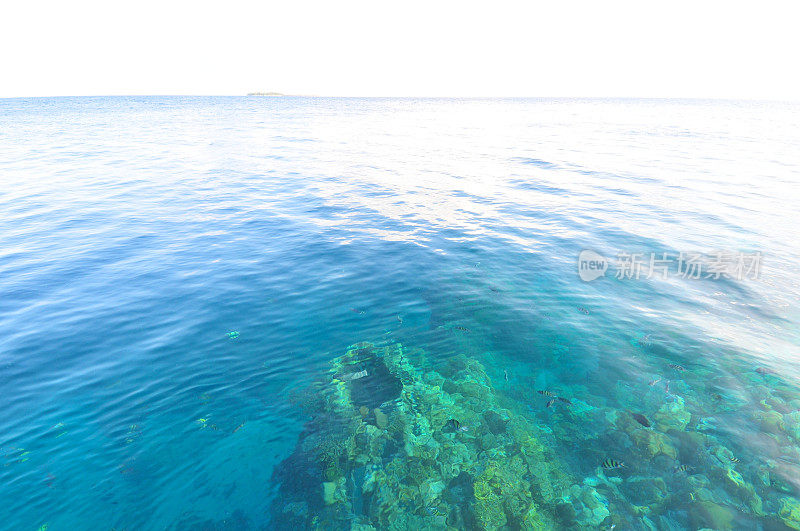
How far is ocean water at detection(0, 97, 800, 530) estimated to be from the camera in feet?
28.5

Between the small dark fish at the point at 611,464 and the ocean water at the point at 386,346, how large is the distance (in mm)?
75

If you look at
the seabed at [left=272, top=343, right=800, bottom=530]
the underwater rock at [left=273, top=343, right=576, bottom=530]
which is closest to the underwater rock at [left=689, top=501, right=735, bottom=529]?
the seabed at [left=272, top=343, right=800, bottom=530]

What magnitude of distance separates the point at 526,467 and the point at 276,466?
6948 mm

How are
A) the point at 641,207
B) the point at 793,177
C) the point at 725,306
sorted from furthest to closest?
the point at 793,177 → the point at 641,207 → the point at 725,306

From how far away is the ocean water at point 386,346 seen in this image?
867cm

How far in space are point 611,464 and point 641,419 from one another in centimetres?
236

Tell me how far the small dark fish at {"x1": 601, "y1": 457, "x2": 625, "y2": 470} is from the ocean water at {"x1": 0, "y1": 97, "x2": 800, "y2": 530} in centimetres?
8

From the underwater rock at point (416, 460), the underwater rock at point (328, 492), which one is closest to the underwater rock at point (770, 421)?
the underwater rock at point (416, 460)

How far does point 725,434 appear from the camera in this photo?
10.1 m

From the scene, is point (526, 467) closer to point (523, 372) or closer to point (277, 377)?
point (523, 372)

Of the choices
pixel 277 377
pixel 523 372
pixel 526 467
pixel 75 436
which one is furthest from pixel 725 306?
pixel 75 436

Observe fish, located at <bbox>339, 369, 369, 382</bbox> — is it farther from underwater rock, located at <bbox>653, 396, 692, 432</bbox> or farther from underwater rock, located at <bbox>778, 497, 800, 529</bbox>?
underwater rock, located at <bbox>778, 497, 800, 529</bbox>

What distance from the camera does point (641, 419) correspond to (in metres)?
10.5

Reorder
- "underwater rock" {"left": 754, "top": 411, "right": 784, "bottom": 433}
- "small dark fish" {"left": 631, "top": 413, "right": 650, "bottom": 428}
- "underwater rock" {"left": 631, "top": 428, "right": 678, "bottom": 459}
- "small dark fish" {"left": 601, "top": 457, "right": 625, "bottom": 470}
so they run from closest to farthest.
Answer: "small dark fish" {"left": 601, "top": 457, "right": 625, "bottom": 470} < "underwater rock" {"left": 631, "top": 428, "right": 678, "bottom": 459} < "underwater rock" {"left": 754, "top": 411, "right": 784, "bottom": 433} < "small dark fish" {"left": 631, "top": 413, "right": 650, "bottom": 428}
